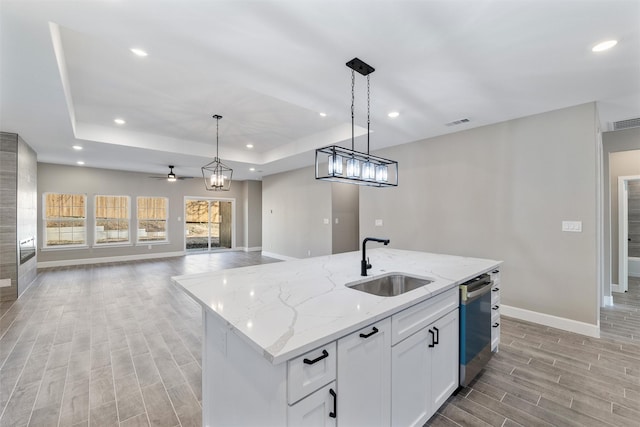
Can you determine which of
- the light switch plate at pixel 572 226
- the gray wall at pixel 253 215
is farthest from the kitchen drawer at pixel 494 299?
the gray wall at pixel 253 215

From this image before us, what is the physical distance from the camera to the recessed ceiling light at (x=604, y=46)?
2079 mm

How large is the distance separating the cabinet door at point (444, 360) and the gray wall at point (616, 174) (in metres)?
4.87

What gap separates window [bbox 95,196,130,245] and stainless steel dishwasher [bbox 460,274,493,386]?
900cm

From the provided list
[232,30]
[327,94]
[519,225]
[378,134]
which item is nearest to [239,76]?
[232,30]

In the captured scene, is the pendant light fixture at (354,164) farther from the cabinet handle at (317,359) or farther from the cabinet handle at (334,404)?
the cabinet handle at (334,404)

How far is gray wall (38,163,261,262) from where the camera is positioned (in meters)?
7.10

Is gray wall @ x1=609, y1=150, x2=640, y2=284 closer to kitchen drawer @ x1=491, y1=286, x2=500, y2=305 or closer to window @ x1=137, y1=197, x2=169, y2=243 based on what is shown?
kitchen drawer @ x1=491, y1=286, x2=500, y2=305

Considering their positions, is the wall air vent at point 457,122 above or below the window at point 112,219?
above

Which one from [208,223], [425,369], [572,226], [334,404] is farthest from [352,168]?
[208,223]

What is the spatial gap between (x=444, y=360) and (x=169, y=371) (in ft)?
7.43

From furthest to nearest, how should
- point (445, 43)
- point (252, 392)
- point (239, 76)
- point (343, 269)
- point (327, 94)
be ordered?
point (327, 94), point (239, 76), point (343, 269), point (445, 43), point (252, 392)

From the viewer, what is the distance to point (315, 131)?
5152 millimetres

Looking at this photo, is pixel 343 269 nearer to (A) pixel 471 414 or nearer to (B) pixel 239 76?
(A) pixel 471 414

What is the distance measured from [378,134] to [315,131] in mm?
1274
